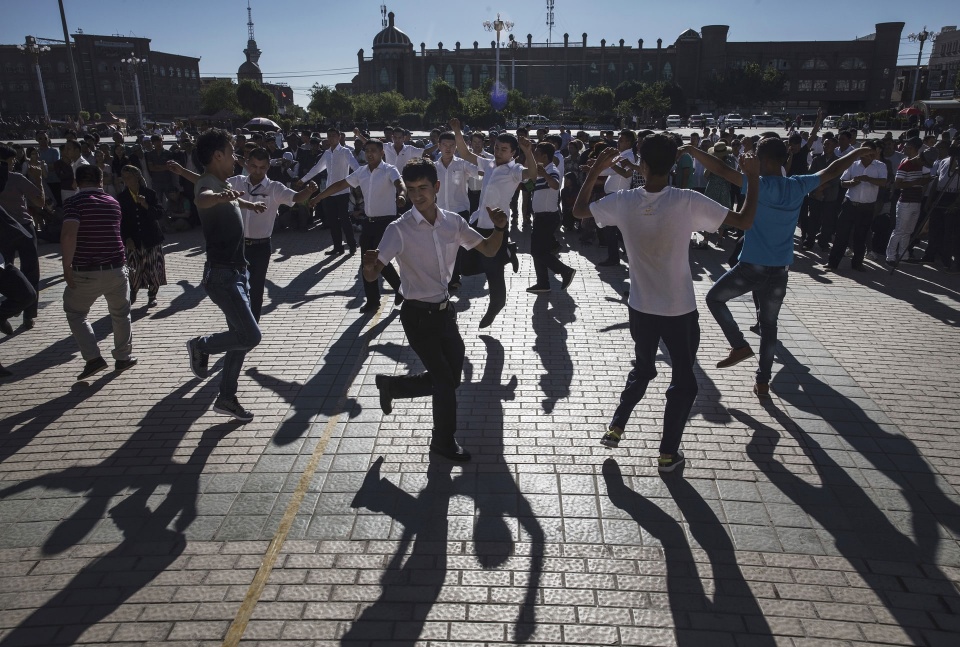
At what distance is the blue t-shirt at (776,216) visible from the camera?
5699 mm

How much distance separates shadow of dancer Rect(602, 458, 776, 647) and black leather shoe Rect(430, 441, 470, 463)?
96 cm

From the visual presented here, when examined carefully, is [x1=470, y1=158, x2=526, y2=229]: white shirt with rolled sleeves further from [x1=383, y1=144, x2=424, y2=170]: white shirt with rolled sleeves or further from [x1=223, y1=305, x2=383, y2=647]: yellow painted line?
[x1=383, y1=144, x2=424, y2=170]: white shirt with rolled sleeves

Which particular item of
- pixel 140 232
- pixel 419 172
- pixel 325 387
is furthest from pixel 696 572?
pixel 140 232

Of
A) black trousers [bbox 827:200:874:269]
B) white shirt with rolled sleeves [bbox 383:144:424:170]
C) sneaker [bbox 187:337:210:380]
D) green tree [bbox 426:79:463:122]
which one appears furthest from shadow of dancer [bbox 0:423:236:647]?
green tree [bbox 426:79:463:122]

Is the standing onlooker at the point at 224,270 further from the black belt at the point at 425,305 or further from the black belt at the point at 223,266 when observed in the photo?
the black belt at the point at 425,305

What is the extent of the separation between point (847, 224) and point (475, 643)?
9.85 meters

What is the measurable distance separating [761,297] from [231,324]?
4315 mm

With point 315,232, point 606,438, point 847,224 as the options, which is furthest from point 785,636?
point 315,232

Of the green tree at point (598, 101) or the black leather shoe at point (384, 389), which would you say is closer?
the black leather shoe at point (384, 389)

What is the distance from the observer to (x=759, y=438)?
17.1ft

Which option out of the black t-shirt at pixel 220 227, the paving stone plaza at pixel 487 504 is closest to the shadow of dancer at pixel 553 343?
the paving stone plaza at pixel 487 504

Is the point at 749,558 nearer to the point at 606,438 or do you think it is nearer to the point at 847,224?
the point at 606,438

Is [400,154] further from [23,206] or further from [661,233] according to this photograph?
[661,233]

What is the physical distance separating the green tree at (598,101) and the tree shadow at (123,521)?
76.2 metres
